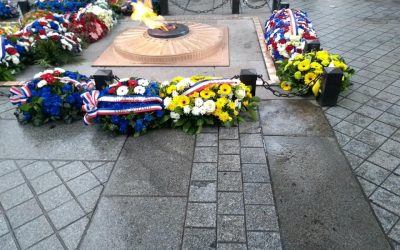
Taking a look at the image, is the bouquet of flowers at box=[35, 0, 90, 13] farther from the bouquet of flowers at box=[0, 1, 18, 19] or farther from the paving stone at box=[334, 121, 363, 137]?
the paving stone at box=[334, 121, 363, 137]

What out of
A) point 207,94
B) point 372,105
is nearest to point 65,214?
point 207,94

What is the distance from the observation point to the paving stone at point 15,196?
10.8 feet

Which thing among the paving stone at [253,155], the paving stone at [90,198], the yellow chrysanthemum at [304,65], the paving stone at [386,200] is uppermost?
the yellow chrysanthemum at [304,65]

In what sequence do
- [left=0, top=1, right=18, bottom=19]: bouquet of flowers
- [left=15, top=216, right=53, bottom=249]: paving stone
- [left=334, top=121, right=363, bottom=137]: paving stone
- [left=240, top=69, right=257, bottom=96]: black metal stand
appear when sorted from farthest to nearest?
[left=0, top=1, right=18, bottom=19]: bouquet of flowers < [left=240, top=69, right=257, bottom=96]: black metal stand < [left=334, top=121, right=363, bottom=137]: paving stone < [left=15, top=216, right=53, bottom=249]: paving stone

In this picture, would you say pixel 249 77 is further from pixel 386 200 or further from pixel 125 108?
pixel 386 200

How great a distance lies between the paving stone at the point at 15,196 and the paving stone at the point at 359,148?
371 centimetres

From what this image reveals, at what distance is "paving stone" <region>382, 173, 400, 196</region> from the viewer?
3.35 m

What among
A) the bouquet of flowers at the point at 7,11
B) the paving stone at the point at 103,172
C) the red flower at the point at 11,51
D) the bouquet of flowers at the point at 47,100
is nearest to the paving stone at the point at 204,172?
the paving stone at the point at 103,172

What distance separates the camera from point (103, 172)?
12.1 feet

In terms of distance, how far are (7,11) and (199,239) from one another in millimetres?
10346

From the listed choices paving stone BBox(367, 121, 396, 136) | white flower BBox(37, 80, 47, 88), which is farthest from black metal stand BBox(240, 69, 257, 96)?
white flower BBox(37, 80, 47, 88)

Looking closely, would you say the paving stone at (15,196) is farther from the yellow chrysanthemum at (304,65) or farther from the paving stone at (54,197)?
the yellow chrysanthemum at (304,65)

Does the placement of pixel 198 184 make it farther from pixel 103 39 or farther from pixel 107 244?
pixel 103 39

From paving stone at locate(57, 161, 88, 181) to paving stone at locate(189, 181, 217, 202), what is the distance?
4.26ft
